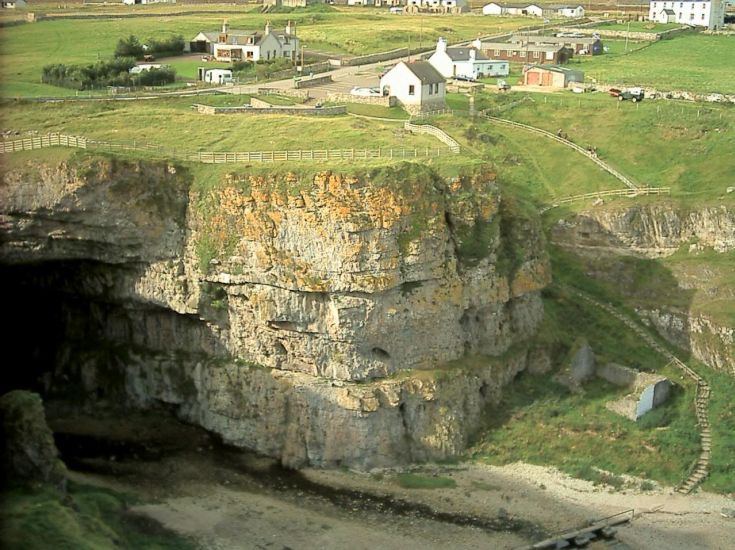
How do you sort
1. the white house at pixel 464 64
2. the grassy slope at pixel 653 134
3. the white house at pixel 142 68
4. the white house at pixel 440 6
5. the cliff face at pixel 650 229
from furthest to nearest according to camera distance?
1. the white house at pixel 440 6
2. the white house at pixel 464 64
3. the white house at pixel 142 68
4. the grassy slope at pixel 653 134
5. the cliff face at pixel 650 229

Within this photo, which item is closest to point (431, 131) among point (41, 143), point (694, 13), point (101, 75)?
point (101, 75)

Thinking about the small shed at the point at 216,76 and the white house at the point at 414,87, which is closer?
the white house at the point at 414,87

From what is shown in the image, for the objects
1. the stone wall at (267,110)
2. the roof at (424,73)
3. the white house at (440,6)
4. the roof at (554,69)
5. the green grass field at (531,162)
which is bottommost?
the green grass field at (531,162)

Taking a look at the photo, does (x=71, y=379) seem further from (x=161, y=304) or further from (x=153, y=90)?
(x=153, y=90)

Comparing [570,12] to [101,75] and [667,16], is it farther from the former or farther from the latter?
[101,75]

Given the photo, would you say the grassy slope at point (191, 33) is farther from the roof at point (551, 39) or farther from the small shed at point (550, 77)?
the small shed at point (550, 77)

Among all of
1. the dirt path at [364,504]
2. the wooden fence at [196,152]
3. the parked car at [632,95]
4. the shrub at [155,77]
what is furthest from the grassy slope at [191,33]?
the dirt path at [364,504]

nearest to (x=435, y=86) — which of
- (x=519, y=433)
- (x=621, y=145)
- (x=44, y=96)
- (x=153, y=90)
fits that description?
(x=621, y=145)
